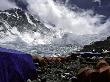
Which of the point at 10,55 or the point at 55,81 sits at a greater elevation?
the point at 10,55

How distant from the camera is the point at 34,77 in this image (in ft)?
99.6

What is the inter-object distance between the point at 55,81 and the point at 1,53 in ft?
27.4

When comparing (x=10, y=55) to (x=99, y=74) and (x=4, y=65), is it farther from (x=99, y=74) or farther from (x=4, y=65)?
(x=99, y=74)

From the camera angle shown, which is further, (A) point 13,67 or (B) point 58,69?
(B) point 58,69

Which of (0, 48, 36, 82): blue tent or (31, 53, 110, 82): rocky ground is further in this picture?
(31, 53, 110, 82): rocky ground

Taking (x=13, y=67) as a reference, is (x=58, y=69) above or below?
above

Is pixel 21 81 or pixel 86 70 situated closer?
pixel 86 70

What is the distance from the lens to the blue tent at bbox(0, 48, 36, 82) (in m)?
22.4

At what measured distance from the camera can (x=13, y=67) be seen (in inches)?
949

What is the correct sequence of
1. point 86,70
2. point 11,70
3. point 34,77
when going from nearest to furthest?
1. point 86,70
2. point 11,70
3. point 34,77

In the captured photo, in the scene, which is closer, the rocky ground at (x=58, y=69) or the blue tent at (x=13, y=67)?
the blue tent at (x=13, y=67)

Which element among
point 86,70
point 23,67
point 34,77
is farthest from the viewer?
point 34,77

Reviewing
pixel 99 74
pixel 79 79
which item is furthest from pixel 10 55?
pixel 99 74

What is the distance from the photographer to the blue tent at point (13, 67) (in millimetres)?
22391
